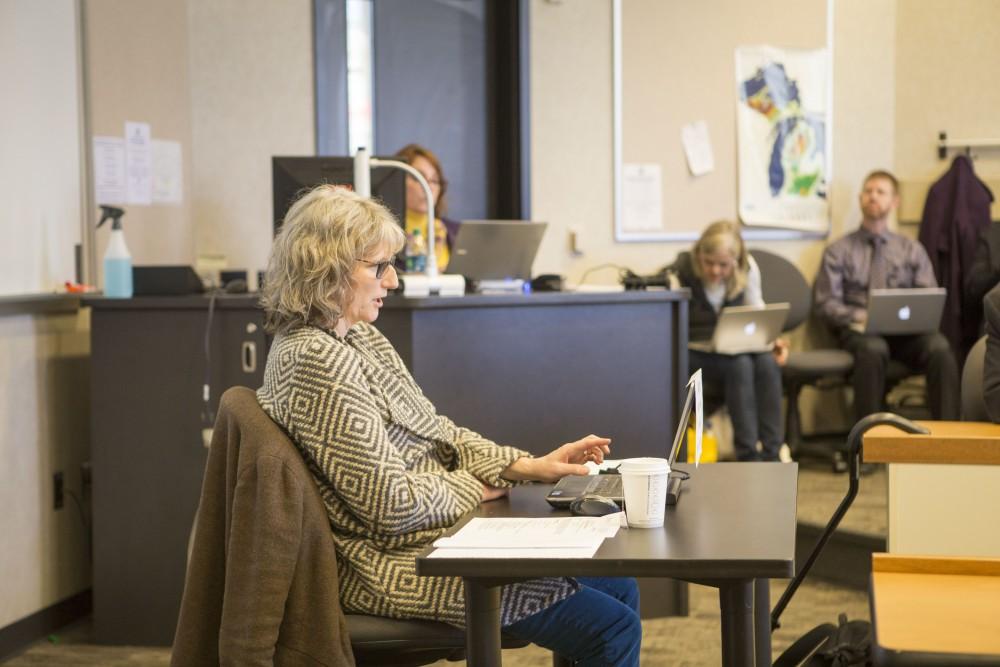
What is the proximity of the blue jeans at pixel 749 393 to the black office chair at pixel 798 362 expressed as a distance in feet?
1.04

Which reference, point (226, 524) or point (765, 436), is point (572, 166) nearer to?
point (765, 436)

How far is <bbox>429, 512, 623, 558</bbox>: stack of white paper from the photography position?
1575 millimetres

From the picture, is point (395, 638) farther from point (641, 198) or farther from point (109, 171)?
point (641, 198)

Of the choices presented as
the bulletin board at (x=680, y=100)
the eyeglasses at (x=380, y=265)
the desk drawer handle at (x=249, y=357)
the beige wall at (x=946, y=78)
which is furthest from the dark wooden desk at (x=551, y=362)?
the beige wall at (x=946, y=78)

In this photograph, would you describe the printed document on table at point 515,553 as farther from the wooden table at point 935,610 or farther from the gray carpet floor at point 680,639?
the gray carpet floor at point 680,639

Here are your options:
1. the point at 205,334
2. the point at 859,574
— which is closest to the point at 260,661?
the point at 205,334

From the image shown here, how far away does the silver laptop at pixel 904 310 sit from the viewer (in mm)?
5625

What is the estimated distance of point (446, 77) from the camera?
573 centimetres

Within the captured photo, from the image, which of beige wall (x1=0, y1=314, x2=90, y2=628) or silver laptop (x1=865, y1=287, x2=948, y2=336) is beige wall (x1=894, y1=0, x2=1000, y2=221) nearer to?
silver laptop (x1=865, y1=287, x2=948, y2=336)

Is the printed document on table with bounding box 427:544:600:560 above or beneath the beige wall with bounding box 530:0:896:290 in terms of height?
beneath

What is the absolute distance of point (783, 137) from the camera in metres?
6.24

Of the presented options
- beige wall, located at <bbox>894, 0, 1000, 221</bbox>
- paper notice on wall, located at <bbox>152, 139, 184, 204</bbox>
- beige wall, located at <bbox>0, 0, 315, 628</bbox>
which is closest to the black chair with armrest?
beige wall, located at <bbox>0, 0, 315, 628</bbox>

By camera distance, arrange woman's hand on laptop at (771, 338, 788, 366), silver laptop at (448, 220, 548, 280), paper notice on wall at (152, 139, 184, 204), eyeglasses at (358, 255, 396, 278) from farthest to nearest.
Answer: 1. woman's hand on laptop at (771, 338, 788, 366)
2. paper notice on wall at (152, 139, 184, 204)
3. silver laptop at (448, 220, 548, 280)
4. eyeglasses at (358, 255, 396, 278)

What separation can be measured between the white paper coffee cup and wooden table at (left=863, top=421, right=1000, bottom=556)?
618mm
